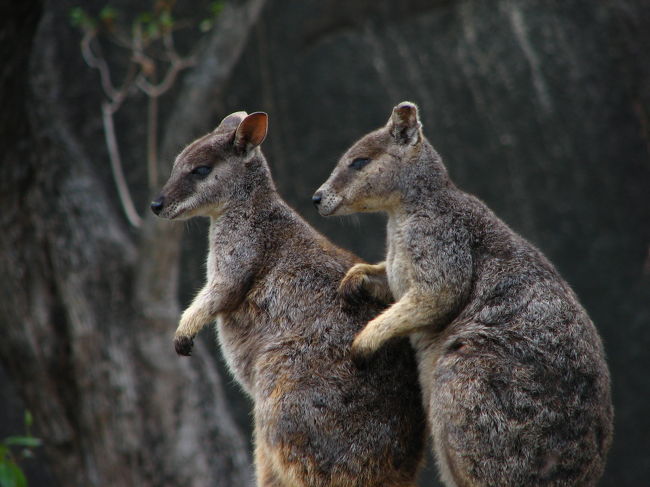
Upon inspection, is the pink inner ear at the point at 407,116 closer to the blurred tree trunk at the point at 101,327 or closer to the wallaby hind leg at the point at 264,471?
the wallaby hind leg at the point at 264,471

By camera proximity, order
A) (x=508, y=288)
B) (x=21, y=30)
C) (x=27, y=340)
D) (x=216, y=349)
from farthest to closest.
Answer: (x=216, y=349)
(x=27, y=340)
(x=21, y=30)
(x=508, y=288)

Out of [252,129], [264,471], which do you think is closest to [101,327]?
[252,129]

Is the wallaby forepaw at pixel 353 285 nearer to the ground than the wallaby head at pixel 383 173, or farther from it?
nearer to the ground

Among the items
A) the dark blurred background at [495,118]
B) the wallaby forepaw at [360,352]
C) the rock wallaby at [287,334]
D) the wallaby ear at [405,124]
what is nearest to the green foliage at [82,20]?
the dark blurred background at [495,118]

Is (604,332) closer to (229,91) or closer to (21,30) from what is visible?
(229,91)

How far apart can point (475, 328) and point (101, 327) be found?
5.74m

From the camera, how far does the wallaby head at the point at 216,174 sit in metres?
5.04

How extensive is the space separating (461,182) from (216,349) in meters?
3.72

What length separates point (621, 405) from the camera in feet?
36.8

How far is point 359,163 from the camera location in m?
4.76

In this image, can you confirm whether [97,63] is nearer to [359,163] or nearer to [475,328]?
[359,163]

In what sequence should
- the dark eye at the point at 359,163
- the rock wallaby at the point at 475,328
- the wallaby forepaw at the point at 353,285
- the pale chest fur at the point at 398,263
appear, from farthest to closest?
the dark eye at the point at 359,163, the wallaby forepaw at the point at 353,285, the pale chest fur at the point at 398,263, the rock wallaby at the point at 475,328

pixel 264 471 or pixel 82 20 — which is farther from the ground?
pixel 82 20

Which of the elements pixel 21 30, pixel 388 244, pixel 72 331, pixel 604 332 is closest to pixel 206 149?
pixel 388 244
